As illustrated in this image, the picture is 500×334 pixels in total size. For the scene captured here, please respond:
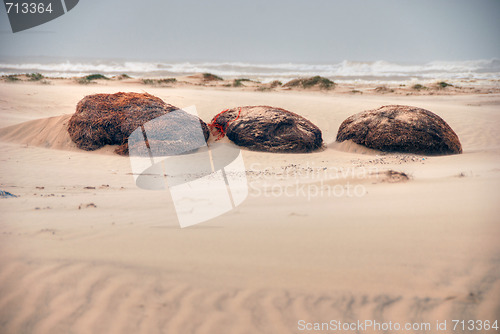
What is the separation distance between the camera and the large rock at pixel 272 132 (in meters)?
8.71

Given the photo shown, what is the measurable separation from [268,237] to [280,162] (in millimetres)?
4709

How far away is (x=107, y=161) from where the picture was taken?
7418mm

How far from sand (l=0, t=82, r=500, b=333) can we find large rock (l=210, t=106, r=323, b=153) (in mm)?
3704

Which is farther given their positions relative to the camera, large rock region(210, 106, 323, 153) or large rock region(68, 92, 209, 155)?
large rock region(210, 106, 323, 153)

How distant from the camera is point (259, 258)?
277 centimetres

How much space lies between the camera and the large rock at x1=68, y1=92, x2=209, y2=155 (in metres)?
8.34

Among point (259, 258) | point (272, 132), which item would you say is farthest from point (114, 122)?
point (259, 258)

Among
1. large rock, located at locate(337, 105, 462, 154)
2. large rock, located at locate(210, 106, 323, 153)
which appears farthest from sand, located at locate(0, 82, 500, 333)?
large rock, located at locate(210, 106, 323, 153)

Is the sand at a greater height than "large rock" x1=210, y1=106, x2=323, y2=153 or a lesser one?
greater

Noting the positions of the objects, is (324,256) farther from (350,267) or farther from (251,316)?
(251,316)

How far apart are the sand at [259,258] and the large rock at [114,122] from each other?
339 cm

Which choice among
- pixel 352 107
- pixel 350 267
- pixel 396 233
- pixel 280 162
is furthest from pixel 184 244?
pixel 352 107

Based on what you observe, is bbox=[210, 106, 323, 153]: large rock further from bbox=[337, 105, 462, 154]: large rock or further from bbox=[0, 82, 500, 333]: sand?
bbox=[0, 82, 500, 333]: sand

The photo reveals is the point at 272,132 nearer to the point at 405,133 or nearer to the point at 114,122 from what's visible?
the point at 405,133
